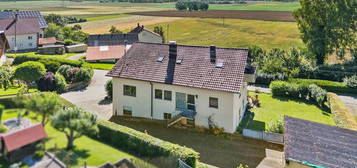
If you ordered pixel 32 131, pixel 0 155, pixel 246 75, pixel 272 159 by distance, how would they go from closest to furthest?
1. pixel 0 155
2. pixel 32 131
3. pixel 272 159
4. pixel 246 75

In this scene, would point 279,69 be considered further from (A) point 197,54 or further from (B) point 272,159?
(B) point 272,159

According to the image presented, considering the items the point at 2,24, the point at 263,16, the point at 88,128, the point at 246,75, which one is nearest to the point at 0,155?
the point at 88,128

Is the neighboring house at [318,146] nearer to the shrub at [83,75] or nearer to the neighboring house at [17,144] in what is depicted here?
the neighboring house at [17,144]

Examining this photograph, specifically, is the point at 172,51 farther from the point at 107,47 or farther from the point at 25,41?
the point at 25,41

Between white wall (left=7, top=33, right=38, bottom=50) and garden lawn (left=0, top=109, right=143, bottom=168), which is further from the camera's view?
white wall (left=7, top=33, right=38, bottom=50)

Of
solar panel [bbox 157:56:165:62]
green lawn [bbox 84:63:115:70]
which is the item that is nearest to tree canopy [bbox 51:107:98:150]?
solar panel [bbox 157:56:165:62]

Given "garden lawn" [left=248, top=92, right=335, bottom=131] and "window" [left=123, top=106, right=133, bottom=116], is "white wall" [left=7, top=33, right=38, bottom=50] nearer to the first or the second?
"window" [left=123, top=106, right=133, bottom=116]
